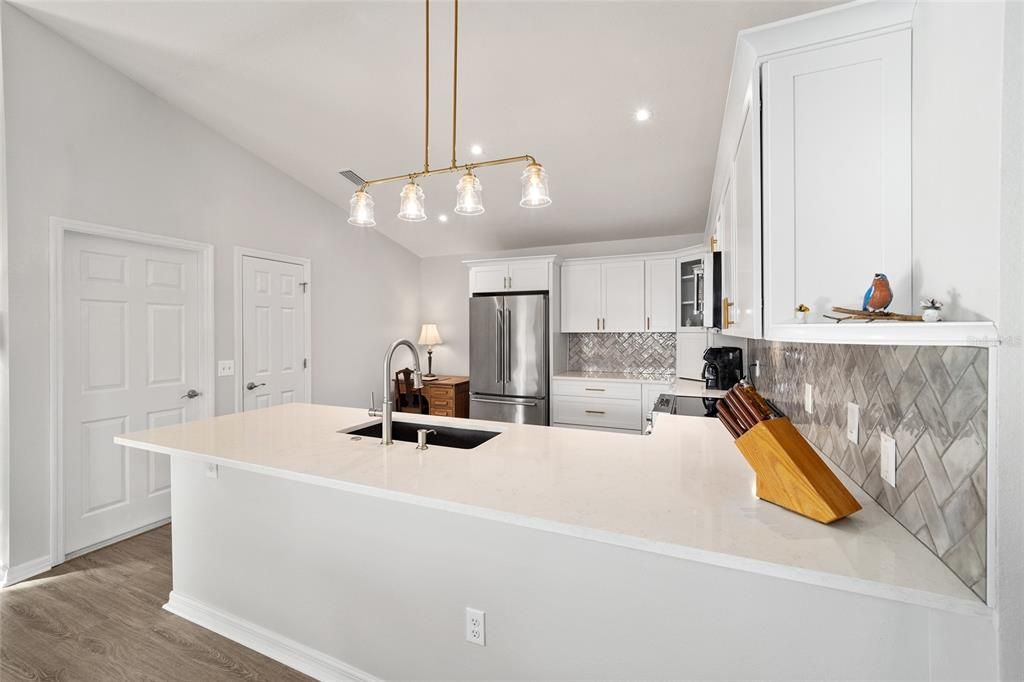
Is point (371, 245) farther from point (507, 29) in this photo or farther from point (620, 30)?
point (620, 30)

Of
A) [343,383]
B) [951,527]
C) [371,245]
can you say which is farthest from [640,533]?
[371,245]

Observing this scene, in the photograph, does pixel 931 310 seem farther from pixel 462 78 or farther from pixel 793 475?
pixel 462 78

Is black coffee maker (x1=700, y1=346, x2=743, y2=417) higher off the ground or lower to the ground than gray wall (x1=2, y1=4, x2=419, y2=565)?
lower

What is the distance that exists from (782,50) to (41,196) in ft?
11.6

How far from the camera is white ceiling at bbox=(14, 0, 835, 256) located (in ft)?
6.91

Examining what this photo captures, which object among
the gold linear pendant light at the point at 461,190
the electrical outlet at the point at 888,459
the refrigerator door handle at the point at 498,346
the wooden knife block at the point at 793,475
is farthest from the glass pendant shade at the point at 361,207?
the refrigerator door handle at the point at 498,346

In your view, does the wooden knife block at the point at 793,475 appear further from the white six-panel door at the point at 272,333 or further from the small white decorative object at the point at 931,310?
the white six-panel door at the point at 272,333

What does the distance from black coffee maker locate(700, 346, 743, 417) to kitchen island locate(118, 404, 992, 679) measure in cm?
152

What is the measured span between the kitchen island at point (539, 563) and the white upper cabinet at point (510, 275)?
8.58 feet

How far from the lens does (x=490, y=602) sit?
1404 mm

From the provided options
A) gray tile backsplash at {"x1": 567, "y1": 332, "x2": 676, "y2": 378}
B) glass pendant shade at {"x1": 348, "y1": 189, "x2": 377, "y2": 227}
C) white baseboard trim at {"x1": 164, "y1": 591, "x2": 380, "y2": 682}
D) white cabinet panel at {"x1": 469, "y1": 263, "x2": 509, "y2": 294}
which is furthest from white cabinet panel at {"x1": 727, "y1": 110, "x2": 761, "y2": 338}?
white cabinet panel at {"x1": 469, "y1": 263, "x2": 509, "y2": 294}

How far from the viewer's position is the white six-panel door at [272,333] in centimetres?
362

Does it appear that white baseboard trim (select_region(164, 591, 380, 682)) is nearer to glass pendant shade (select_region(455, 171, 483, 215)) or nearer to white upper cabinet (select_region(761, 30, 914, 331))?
glass pendant shade (select_region(455, 171, 483, 215))

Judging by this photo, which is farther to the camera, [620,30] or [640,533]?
[620,30]
